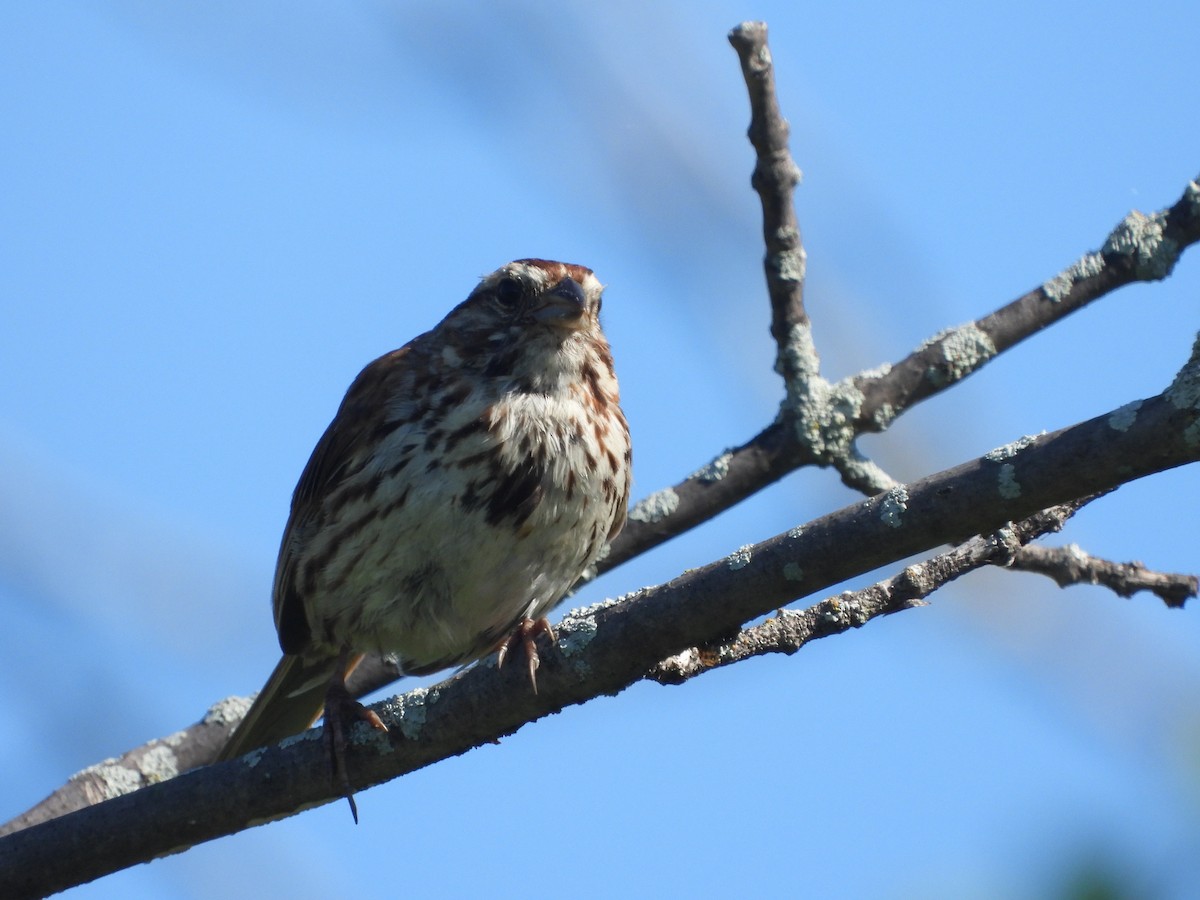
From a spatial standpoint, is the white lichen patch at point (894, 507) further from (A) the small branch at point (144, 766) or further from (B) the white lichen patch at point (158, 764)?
(B) the white lichen patch at point (158, 764)

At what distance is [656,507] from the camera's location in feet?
16.2

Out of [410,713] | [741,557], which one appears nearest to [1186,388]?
[741,557]

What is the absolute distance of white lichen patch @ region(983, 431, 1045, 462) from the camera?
2760 millimetres

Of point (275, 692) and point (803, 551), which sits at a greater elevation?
point (275, 692)

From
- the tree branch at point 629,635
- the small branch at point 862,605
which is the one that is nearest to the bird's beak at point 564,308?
the tree branch at point 629,635

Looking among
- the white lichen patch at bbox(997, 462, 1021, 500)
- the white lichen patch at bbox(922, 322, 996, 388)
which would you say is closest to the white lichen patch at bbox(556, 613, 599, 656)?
the white lichen patch at bbox(997, 462, 1021, 500)

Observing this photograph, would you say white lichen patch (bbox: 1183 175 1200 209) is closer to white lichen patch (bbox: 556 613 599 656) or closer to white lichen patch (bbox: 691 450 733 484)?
white lichen patch (bbox: 691 450 733 484)

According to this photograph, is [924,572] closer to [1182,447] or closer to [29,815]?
[1182,447]

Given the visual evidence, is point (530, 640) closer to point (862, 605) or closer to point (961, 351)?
point (862, 605)

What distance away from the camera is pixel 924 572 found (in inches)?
132

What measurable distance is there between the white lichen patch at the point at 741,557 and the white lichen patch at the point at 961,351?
2.04m

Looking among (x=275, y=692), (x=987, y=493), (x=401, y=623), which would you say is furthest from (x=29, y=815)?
(x=987, y=493)

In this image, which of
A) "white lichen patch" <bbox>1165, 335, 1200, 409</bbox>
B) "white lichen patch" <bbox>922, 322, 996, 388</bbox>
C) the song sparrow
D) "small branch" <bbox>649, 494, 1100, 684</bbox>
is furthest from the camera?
"white lichen patch" <bbox>922, 322, 996, 388</bbox>

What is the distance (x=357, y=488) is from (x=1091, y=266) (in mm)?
2425
